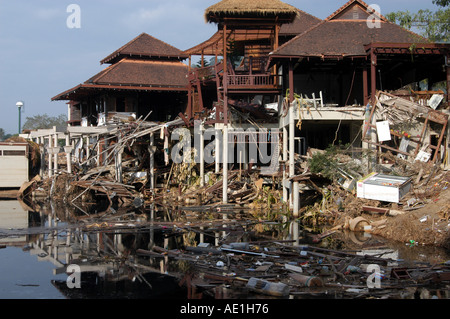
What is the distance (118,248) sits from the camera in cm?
1369

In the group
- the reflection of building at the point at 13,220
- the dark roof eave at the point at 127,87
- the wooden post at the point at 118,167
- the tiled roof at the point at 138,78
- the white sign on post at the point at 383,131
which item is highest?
the tiled roof at the point at 138,78

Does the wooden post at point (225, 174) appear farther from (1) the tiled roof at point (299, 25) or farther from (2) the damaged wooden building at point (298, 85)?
(1) the tiled roof at point (299, 25)

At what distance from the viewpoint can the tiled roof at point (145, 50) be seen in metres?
35.6

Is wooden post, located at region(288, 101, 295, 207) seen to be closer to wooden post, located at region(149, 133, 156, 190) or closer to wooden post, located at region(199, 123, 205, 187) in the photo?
wooden post, located at region(199, 123, 205, 187)

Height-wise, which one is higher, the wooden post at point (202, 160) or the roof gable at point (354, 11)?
the roof gable at point (354, 11)

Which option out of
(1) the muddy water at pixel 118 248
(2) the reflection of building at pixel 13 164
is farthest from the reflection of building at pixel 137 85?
(1) the muddy water at pixel 118 248

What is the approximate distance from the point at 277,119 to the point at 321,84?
144 inches

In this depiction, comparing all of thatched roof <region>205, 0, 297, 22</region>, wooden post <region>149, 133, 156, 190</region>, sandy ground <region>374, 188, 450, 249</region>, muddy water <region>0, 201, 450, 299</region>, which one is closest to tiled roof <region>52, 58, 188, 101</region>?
wooden post <region>149, 133, 156, 190</region>

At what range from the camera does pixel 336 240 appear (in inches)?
582

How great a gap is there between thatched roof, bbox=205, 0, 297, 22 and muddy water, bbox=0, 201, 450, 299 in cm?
1009

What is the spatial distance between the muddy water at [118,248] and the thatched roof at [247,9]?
10.1m

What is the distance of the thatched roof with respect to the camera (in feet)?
78.1

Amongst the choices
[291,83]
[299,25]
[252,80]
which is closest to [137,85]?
[252,80]
